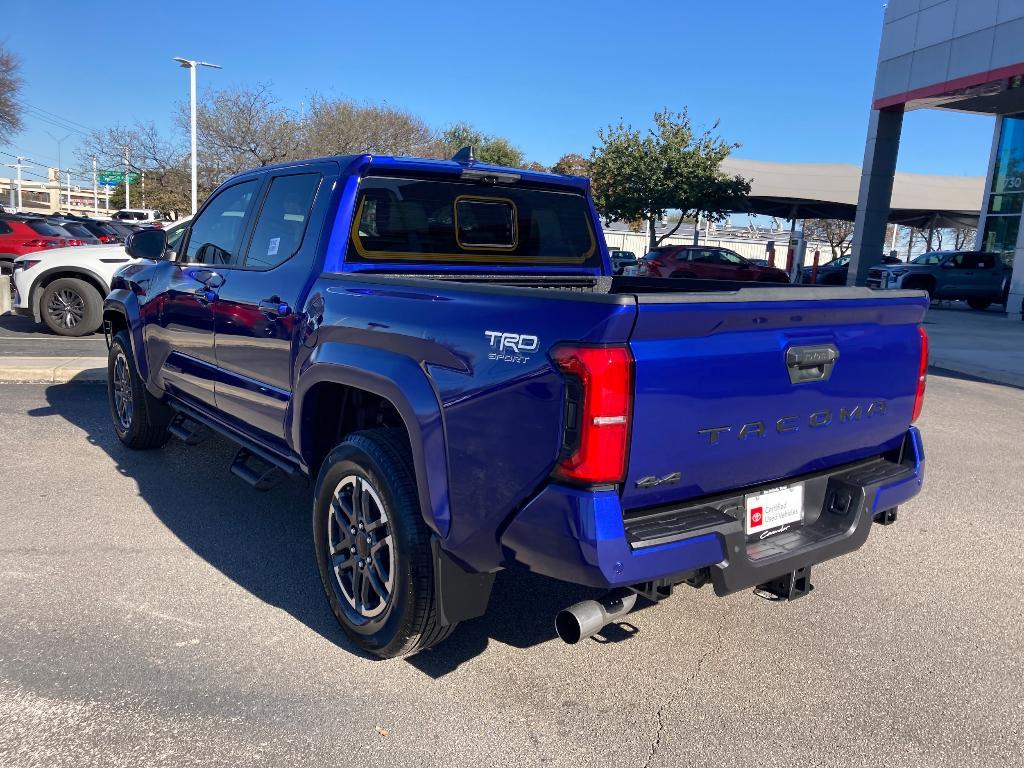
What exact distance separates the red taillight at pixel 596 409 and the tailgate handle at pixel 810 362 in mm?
696

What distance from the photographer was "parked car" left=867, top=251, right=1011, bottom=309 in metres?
24.5

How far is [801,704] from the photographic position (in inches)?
116

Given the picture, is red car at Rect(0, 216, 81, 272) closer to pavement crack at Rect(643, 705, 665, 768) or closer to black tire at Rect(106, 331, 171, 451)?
black tire at Rect(106, 331, 171, 451)

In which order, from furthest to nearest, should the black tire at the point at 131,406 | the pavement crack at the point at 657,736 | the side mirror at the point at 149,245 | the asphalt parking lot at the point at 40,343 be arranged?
1. the asphalt parking lot at the point at 40,343
2. the black tire at the point at 131,406
3. the side mirror at the point at 149,245
4. the pavement crack at the point at 657,736

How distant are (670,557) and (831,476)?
975 millimetres

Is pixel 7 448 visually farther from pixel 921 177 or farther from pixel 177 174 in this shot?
pixel 921 177

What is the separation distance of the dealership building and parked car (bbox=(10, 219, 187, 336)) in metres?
17.9

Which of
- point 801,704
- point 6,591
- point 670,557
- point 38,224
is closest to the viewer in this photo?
point 670,557

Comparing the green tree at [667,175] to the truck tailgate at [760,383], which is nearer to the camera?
the truck tailgate at [760,383]

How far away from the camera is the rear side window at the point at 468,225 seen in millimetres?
3791

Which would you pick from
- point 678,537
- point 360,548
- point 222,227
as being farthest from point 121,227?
point 678,537

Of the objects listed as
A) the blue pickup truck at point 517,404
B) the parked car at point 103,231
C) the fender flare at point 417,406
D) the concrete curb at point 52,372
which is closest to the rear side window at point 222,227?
the blue pickup truck at point 517,404

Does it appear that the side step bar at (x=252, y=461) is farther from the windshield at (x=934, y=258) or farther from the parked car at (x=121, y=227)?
the windshield at (x=934, y=258)

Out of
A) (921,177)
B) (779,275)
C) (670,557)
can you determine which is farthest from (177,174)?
(670,557)
